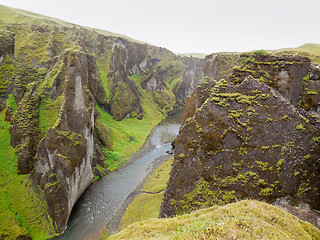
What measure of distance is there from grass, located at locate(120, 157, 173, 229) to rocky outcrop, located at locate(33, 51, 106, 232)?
1007cm

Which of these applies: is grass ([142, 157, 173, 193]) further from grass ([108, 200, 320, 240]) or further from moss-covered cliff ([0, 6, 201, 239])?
grass ([108, 200, 320, 240])

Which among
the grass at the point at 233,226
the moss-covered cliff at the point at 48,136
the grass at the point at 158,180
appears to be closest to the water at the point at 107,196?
the moss-covered cliff at the point at 48,136

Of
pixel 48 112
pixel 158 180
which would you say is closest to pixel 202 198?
pixel 158 180

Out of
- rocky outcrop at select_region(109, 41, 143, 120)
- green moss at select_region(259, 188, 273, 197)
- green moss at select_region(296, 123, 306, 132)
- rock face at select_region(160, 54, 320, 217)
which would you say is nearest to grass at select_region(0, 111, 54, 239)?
rock face at select_region(160, 54, 320, 217)

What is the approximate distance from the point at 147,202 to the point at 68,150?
54.6 ft

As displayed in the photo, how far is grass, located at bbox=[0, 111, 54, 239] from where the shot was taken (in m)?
26.7

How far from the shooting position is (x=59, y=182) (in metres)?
31.4

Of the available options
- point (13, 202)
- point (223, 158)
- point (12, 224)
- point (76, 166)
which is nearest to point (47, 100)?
point (76, 166)

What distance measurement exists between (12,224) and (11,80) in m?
29.9

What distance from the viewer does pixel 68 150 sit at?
1335 inches

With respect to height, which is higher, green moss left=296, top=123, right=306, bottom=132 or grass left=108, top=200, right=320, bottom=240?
green moss left=296, top=123, right=306, bottom=132

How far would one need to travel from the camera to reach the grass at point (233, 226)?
9.31 meters

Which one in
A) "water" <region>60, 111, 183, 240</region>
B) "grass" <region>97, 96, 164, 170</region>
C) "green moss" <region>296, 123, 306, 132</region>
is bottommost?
"water" <region>60, 111, 183, 240</region>

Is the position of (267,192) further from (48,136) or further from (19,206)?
(19,206)
